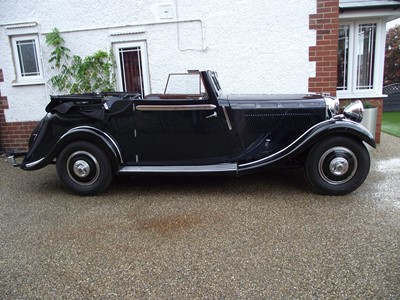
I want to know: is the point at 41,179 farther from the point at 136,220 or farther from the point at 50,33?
the point at 50,33

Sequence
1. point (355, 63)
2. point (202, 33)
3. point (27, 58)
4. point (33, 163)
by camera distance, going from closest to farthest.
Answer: point (33, 163) < point (202, 33) < point (27, 58) < point (355, 63)

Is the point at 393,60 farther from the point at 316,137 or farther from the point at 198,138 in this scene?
the point at 198,138

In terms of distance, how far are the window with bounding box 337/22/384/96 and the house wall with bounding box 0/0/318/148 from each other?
1.57 metres

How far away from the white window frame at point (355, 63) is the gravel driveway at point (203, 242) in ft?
9.75

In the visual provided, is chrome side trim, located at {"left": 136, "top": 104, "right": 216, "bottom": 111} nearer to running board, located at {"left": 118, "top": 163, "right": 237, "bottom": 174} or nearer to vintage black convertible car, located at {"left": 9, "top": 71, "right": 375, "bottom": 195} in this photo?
vintage black convertible car, located at {"left": 9, "top": 71, "right": 375, "bottom": 195}

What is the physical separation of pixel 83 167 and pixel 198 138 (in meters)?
1.48

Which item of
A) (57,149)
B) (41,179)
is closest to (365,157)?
(57,149)

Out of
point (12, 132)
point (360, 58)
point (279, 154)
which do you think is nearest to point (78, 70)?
point (12, 132)

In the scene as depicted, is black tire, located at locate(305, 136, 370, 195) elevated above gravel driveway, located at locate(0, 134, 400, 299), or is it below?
above

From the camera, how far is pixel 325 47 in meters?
5.64

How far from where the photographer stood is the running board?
3.94m

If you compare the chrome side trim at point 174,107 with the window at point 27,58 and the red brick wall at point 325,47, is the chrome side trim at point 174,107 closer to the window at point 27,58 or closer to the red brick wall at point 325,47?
the red brick wall at point 325,47

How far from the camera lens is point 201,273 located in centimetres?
241

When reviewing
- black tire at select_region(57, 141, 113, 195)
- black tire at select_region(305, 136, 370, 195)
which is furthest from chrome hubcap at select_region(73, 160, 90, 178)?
black tire at select_region(305, 136, 370, 195)
